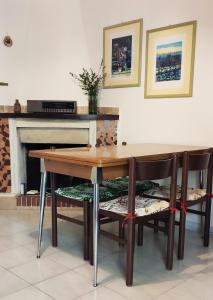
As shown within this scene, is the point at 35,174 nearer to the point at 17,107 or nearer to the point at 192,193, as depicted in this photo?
the point at 17,107

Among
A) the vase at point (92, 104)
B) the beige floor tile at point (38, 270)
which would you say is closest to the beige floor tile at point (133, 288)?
the beige floor tile at point (38, 270)

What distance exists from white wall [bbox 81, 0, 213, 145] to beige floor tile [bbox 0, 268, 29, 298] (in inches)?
71.3

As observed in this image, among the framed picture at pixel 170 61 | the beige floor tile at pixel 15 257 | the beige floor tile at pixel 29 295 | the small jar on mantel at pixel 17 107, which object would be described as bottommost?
the beige floor tile at pixel 15 257

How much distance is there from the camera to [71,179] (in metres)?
3.70

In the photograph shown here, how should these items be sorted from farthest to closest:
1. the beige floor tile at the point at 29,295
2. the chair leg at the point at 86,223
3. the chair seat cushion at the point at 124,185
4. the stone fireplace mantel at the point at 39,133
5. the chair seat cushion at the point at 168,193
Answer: the stone fireplace mantel at the point at 39,133 < the chair seat cushion at the point at 124,185 < the chair seat cushion at the point at 168,193 < the chair leg at the point at 86,223 < the beige floor tile at the point at 29,295

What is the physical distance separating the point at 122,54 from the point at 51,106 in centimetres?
97

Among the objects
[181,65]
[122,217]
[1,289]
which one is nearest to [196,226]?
[122,217]

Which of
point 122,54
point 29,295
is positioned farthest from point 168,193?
point 122,54

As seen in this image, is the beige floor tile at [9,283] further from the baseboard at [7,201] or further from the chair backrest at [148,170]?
the baseboard at [7,201]

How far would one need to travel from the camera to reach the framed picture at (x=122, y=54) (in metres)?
3.13

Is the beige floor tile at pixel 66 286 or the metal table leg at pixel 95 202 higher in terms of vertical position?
the metal table leg at pixel 95 202

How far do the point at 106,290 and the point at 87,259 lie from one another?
437 millimetres

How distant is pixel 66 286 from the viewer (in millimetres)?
1876

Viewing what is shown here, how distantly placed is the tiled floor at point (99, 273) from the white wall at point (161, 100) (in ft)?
3.26
